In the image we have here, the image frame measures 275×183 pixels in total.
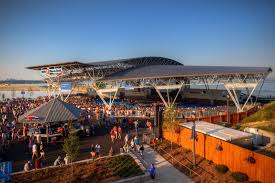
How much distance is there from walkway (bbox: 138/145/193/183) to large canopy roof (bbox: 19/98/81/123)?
826 cm

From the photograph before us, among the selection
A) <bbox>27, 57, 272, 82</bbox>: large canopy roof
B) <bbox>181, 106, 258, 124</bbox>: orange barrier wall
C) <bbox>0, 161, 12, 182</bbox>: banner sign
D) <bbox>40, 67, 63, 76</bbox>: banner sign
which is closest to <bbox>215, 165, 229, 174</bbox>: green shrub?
<bbox>181, 106, 258, 124</bbox>: orange barrier wall

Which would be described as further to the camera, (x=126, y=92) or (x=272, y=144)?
(x=126, y=92)

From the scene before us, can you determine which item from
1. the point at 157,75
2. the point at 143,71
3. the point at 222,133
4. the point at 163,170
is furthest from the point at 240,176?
the point at 143,71

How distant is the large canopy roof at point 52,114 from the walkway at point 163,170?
27.1 ft

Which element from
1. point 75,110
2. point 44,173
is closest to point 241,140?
point 44,173

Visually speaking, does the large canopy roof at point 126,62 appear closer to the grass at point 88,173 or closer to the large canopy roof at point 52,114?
the large canopy roof at point 52,114

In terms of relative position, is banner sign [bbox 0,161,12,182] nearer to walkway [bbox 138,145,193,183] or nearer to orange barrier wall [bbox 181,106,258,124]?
walkway [bbox 138,145,193,183]

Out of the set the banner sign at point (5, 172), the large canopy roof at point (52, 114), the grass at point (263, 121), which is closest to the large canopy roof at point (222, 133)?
the grass at point (263, 121)

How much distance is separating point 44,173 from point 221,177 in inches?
398

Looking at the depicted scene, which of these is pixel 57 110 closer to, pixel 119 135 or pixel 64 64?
pixel 119 135

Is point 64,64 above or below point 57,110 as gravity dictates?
above

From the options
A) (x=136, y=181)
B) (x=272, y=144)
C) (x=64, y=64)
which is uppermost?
(x=64, y=64)

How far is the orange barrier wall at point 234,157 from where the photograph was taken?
11.6 metres

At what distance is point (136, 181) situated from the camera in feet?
42.3
